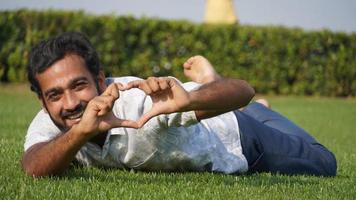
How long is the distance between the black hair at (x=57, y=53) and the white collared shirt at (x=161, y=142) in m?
0.29

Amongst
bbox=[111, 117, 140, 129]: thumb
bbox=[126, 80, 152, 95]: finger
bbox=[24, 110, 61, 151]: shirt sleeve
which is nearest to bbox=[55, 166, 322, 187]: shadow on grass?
bbox=[24, 110, 61, 151]: shirt sleeve

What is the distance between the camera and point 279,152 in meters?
5.95

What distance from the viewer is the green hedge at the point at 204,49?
20.7 metres

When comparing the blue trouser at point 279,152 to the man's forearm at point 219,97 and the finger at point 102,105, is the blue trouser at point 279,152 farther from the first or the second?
the finger at point 102,105

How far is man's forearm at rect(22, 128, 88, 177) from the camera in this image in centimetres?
437

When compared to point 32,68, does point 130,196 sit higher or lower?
lower

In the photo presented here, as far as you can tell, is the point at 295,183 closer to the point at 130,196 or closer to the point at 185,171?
the point at 185,171

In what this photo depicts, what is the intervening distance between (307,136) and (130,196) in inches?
105

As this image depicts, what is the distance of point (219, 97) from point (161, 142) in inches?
35.2

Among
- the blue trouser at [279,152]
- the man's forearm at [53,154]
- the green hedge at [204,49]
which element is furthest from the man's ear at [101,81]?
the green hedge at [204,49]

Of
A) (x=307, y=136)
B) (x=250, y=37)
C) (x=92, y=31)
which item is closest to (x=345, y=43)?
(x=250, y=37)

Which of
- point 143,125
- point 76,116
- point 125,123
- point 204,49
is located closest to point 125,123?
point 125,123

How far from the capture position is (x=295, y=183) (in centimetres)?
518

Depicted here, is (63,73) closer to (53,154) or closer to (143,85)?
(53,154)
